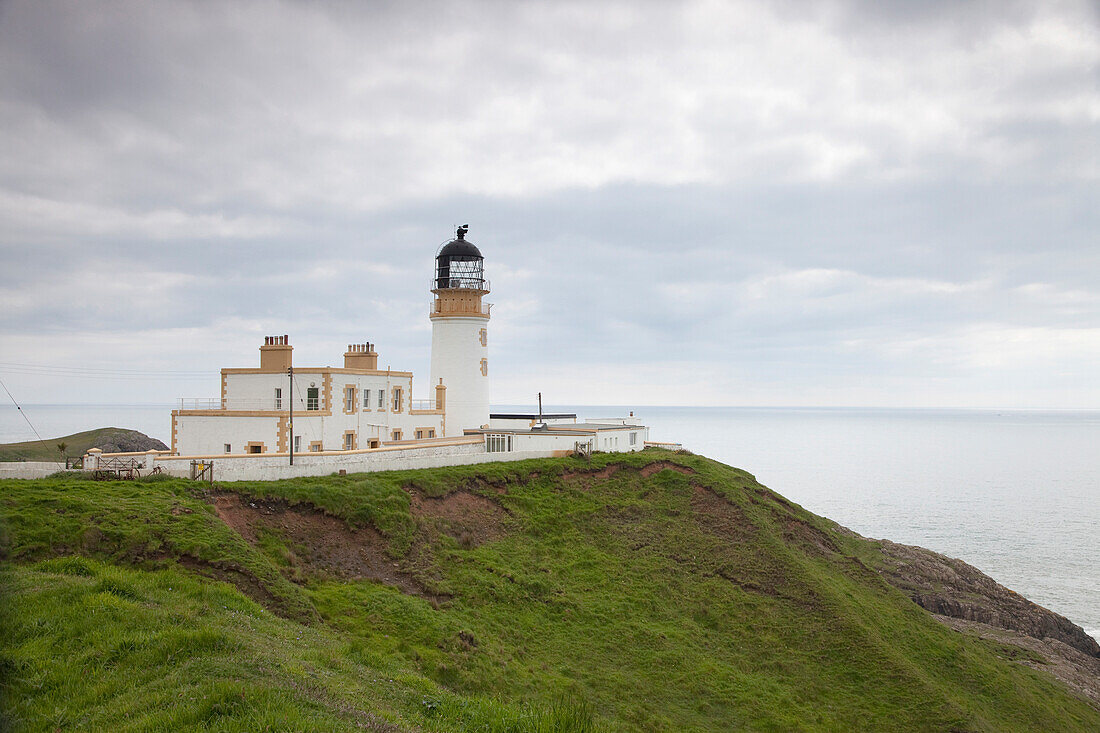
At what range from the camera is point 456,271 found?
147 ft

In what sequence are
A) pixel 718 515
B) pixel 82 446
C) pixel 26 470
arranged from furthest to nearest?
pixel 82 446 < pixel 718 515 < pixel 26 470

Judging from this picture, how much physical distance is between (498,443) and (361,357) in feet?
30.6

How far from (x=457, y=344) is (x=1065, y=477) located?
111m

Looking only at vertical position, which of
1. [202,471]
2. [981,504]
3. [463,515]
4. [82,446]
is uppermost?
[202,471]

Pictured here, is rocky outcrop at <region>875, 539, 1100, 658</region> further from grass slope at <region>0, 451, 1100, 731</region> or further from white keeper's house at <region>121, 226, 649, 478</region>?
white keeper's house at <region>121, 226, 649, 478</region>

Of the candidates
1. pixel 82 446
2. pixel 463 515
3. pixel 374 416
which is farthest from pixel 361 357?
pixel 82 446

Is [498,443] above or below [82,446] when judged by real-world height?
above

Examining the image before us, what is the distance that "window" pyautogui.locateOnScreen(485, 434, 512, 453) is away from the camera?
39906 mm

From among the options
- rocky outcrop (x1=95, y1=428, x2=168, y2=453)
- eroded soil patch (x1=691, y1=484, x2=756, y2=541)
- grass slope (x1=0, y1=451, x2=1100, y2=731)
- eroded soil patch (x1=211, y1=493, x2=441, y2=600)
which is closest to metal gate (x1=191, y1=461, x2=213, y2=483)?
grass slope (x1=0, y1=451, x2=1100, y2=731)

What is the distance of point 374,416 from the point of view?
3638 cm

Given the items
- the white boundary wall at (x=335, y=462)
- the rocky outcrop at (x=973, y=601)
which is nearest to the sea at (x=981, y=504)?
the rocky outcrop at (x=973, y=601)

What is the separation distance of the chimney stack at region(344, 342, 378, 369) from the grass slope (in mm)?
10602

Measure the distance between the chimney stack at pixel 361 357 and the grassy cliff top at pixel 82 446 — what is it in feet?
110

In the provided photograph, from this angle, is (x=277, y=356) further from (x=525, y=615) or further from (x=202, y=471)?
(x=525, y=615)
